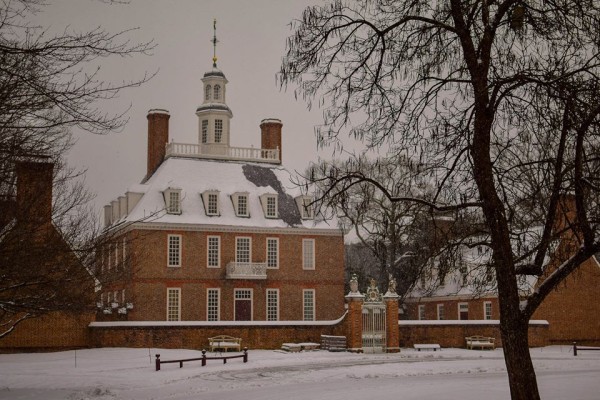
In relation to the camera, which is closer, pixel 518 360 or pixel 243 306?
pixel 518 360

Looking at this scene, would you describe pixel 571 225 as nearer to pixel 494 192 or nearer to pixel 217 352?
pixel 494 192

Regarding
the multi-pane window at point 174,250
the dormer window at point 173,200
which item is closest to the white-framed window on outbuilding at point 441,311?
the multi-pane window at point 174,250

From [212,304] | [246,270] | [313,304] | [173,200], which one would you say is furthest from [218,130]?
[313,304]

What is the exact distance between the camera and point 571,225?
8664 millimetres

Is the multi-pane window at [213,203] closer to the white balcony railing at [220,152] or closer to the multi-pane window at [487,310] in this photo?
the white balcony railing at [220,152]

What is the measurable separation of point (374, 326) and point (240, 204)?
12850mm

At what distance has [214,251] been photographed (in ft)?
129

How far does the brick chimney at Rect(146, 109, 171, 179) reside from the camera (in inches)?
1726

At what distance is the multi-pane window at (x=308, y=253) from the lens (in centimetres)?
4062

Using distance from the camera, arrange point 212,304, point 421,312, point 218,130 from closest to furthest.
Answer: point 212,304
point 218,130
point 421,312

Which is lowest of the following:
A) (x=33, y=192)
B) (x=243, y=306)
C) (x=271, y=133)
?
(x=243, y=306)

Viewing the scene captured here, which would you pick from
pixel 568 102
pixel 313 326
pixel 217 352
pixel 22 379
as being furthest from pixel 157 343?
pixel 568 102

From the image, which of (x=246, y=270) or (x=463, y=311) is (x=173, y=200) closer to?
(x=246, y=270)

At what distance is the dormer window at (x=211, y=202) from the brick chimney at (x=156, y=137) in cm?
540
